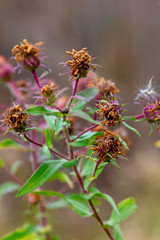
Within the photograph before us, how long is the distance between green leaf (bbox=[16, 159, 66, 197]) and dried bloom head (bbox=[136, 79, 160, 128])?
0.36 metres

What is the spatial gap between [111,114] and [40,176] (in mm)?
352

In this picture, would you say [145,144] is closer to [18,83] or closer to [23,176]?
[23,176]

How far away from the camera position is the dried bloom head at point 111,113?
0.98 meters

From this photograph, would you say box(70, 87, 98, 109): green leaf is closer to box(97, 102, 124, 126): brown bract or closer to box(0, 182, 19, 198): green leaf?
box(97, 102, 124, 126): brown bract

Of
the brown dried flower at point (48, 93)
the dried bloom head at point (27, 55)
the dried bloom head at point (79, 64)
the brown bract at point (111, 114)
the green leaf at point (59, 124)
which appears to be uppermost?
the dried bloom head at point (27, 55)

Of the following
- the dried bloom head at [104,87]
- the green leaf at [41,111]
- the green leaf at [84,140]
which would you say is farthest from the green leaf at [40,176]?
the dried bloom head at [104,87]

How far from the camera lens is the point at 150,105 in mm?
1047

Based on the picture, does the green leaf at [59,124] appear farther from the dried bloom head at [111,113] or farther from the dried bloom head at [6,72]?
the dried bloom head at [6,72]

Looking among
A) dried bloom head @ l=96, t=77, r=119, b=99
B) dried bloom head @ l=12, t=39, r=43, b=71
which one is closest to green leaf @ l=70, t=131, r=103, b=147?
dried bloom head @ l=96, t=77, r=119, b=99

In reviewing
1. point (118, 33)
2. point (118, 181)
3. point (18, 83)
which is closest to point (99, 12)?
point (118, 33)

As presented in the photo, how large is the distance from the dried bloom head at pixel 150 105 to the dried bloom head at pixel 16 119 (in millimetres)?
429

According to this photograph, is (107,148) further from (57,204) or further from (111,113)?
(57,204)

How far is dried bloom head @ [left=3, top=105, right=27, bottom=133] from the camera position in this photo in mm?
979

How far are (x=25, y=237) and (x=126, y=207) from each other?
2.05 ft
